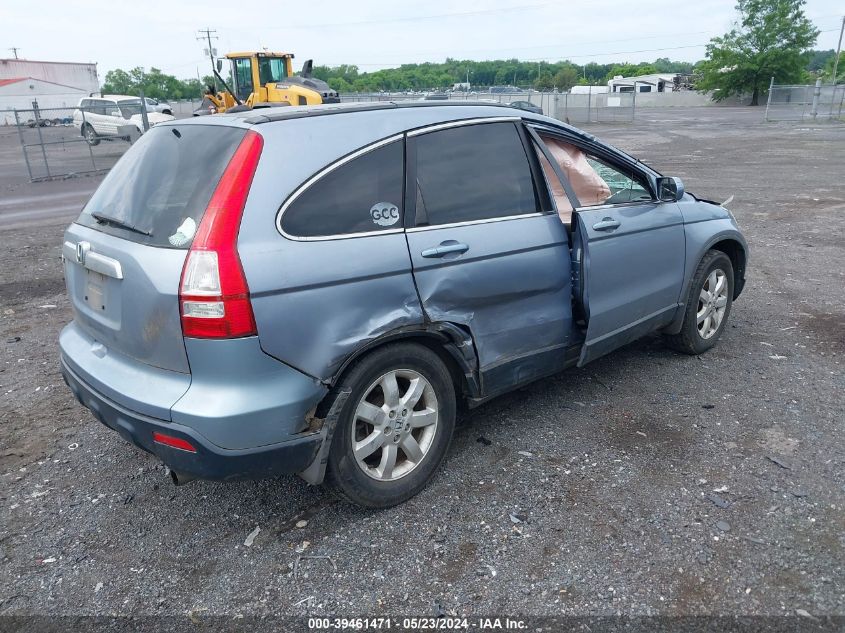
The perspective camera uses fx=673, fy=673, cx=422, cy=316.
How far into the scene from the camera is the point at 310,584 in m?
2.85

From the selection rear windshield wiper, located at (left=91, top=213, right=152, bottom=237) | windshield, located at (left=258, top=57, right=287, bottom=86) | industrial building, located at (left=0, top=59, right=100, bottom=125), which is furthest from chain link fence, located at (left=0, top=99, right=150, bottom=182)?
industrial building, located at (left=0, top=59, right=100, bottom=125)

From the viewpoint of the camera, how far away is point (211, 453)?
2717mm

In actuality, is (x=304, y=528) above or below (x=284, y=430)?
below

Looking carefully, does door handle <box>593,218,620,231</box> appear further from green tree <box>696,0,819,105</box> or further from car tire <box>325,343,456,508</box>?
green tree <box>696,0,819,105</box>

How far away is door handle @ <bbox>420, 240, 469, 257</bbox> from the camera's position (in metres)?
3.24

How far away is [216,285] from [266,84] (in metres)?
20.4

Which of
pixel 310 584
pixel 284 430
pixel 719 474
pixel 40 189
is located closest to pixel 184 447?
pixel 284 430

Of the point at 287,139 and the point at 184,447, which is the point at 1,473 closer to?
the point at 184,447

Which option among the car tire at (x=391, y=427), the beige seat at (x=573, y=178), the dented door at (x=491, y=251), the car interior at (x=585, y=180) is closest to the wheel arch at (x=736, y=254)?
the car interior at (x=585, y=180)

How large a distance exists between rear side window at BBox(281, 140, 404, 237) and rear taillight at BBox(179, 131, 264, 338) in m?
0.26

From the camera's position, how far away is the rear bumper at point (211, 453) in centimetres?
272

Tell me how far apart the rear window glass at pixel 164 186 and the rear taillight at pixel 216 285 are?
98 mm

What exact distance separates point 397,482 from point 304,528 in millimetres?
492

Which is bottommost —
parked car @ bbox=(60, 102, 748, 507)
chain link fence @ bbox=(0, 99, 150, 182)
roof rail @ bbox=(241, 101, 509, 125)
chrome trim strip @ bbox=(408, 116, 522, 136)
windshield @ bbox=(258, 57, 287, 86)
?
chain link fence @ bbox=(0, 99, 150, 182)
